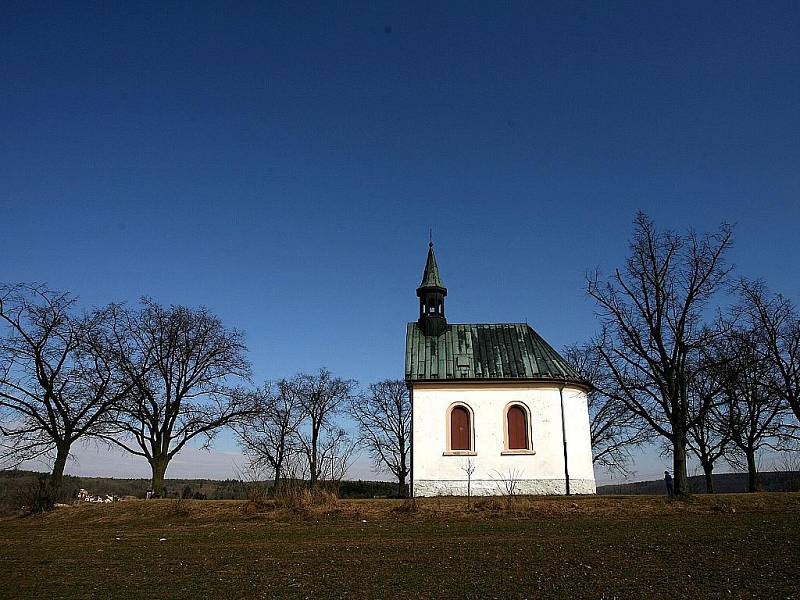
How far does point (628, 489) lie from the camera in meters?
41.6

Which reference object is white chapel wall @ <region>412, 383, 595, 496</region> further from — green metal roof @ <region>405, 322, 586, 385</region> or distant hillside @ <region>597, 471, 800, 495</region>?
distant hillside @ <region>597, 471, 800, 495</region>

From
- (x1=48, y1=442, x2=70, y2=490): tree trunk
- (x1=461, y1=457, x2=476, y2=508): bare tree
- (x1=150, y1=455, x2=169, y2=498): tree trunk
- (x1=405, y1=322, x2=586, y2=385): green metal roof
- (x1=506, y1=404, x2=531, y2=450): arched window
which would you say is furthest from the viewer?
(x1=150, y1=455, x2=169, y2=498): tree trunk

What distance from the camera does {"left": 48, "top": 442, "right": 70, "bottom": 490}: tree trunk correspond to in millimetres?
26700

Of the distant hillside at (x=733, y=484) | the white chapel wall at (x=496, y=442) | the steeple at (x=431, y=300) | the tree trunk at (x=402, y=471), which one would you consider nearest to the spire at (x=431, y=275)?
the steeple at (x=431, y=300)

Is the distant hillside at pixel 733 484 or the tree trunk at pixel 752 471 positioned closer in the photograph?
the distant hillside at pixel 733 484

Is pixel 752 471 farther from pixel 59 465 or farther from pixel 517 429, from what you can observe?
pixel 59 465

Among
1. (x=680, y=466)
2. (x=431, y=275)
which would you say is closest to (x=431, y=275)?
(x=431, y=275)

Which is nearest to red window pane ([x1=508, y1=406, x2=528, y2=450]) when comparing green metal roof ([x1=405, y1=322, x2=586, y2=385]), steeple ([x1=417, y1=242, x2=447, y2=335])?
green metal roof ([x1=405, y1=322, x2=586, y2=385])

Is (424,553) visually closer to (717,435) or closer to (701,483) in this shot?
(717,435)

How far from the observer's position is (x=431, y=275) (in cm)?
3669

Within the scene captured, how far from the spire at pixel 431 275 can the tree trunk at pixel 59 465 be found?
19726 millimetres

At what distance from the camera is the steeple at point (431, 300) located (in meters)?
35.8

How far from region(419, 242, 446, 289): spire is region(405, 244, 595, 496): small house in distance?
4.18m

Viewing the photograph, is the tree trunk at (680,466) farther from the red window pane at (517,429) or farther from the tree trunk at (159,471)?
the tree trunk at (159,471)
